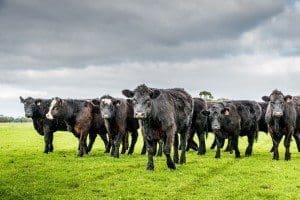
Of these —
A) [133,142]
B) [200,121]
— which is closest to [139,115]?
[200,121]

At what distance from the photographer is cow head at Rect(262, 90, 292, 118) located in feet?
76.2

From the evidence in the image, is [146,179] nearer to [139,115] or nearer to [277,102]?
[139,115]

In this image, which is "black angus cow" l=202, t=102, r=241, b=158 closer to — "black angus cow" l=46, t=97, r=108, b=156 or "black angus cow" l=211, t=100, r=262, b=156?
"black angus cow" l=211, t=100, r=262, b=156

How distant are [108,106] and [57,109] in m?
3.61

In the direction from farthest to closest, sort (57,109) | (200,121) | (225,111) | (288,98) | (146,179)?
(200,121)
(57,109)
(225,111)
(288,98)
(146,179)

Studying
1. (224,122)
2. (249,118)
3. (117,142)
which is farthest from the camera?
(249,118)

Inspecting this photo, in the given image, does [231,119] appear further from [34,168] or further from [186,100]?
[34,168]

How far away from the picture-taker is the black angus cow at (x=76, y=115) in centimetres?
2655

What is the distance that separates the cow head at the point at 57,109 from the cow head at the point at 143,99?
848 cm

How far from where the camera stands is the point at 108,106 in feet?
80.9

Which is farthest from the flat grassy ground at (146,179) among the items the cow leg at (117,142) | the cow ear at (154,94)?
the cow ear at (154,94)

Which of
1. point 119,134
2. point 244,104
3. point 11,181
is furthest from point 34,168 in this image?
point 244,104

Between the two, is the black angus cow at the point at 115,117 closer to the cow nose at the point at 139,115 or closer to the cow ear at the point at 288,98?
the cow nose at the point at 139,115

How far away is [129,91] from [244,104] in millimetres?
9879
